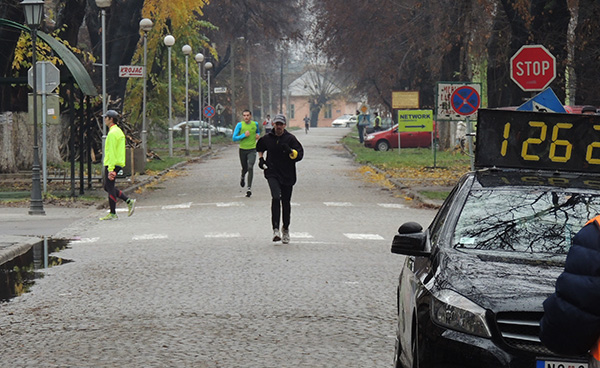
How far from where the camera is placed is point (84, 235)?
57.9 feet

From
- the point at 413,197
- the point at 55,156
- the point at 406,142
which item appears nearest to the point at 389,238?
the point at 413,197

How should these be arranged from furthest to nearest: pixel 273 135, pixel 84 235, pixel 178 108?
pixel 178 108
pixel 84 235
pixel 273 135

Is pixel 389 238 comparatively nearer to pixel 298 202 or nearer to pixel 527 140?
pixel 298 202

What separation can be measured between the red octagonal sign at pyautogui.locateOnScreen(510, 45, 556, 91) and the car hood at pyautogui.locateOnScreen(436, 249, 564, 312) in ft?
44.6

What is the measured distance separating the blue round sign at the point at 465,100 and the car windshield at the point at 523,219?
739 inches

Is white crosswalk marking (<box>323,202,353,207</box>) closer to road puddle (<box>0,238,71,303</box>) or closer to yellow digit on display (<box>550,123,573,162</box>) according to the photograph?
road puddle (<box>0,238,71,303</box>)

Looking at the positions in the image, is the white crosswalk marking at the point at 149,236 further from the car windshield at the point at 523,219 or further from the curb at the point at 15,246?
the car windshield at the point at 523,219

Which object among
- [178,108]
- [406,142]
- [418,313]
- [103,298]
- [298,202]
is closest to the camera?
[418,313]

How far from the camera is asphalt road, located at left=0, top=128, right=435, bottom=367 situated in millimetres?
8258

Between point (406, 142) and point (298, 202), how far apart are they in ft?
114

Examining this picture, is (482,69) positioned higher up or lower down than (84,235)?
higher up

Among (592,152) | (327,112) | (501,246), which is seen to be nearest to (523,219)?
(501,246)

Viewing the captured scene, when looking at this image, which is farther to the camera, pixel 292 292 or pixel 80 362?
pixel 292 292

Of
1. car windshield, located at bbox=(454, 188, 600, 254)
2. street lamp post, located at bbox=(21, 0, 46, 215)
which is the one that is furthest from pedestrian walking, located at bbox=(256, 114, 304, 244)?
car windshield, located at bbox=(454, 188, 600, 254)
